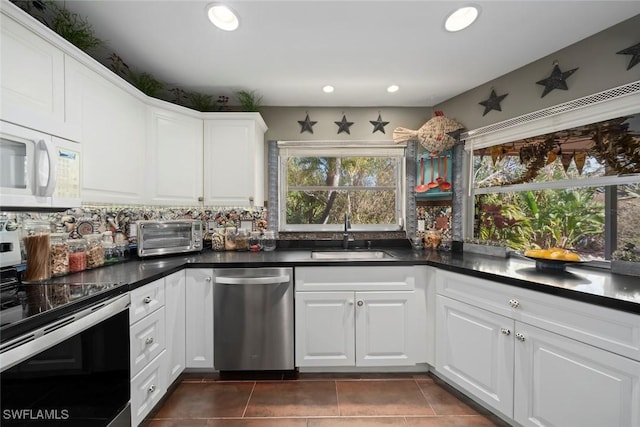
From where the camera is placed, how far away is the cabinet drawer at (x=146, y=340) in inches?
58.9

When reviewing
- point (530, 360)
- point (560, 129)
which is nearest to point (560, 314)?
point (530, 360)

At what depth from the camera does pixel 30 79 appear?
4.22 feet

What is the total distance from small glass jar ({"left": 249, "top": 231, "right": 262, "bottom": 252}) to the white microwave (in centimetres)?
143

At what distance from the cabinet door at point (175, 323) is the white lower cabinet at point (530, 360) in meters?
1.87

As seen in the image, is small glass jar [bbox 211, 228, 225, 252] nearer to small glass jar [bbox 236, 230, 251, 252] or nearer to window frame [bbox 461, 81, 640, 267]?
small glass jar [bbox 236, 230, 251, 252]

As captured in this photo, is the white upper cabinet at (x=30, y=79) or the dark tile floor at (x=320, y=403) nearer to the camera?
the white upper cabinet at (x=30, y=79)

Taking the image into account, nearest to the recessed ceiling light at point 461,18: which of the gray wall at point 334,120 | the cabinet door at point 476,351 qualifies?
the gray wall at point 334,120

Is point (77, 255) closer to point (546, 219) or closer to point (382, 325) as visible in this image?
point (382, 325)

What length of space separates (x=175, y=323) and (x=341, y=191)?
191 centimetres

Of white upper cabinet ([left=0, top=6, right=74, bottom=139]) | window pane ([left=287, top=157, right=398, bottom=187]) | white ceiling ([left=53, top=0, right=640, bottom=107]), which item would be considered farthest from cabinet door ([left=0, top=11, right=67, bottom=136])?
window pane ([left=287, top=157, right=398, bottom=187])

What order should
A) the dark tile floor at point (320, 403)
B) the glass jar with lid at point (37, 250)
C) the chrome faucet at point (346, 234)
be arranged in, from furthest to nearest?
the chrome faucet at point (346, 234) < the dark tile floor at point (320, 403) < the glass jar with lid at point (37, 250)

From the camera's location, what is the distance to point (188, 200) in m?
2.39

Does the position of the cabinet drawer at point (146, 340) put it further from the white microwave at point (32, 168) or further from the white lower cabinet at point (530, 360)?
the white lower cabinet at point (530, 360)

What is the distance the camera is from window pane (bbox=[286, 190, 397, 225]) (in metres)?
2.95
